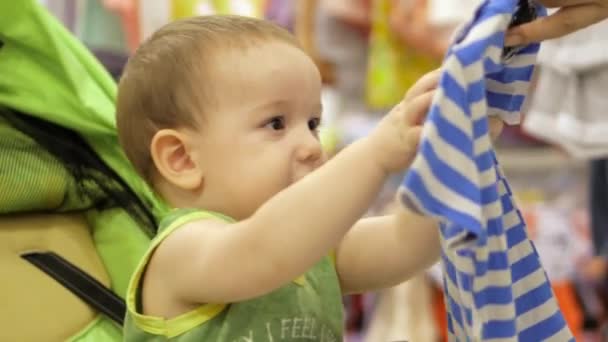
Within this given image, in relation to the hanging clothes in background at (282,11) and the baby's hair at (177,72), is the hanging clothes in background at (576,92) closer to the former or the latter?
the hanging clothes in background at (282,11)

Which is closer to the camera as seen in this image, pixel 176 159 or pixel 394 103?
pixel 176 159

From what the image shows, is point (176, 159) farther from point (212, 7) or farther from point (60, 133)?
point (212, 7)

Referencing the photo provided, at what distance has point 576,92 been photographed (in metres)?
1.44

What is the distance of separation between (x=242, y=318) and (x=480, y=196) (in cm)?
23

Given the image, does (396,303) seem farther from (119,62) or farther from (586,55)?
(119,62)

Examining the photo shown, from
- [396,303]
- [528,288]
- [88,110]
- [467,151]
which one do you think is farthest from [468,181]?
[396,303]

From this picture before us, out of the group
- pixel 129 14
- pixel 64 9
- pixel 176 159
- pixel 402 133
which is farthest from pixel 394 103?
pixel 402 133

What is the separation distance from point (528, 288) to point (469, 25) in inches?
7.8

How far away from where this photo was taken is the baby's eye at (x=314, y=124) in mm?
678

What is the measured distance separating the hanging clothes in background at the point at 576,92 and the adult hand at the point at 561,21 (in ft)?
2.73

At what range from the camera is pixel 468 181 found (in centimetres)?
48

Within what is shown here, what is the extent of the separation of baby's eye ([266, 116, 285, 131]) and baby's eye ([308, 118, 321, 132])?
3cm

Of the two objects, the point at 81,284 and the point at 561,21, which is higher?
the point at 561,21

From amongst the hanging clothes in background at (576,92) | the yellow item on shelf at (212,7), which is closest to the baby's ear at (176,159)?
the hanging clothes in background at (576,92)
